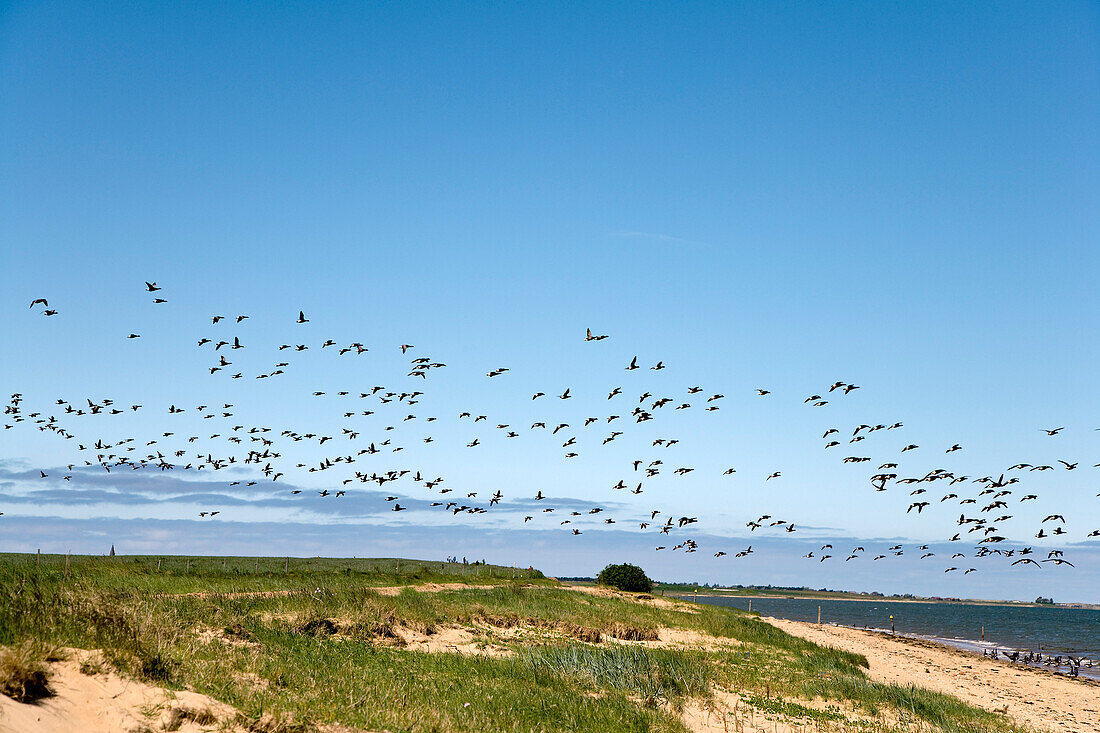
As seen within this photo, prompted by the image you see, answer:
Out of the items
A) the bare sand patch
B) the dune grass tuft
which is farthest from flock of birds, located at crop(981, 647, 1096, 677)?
the dune grass tuft

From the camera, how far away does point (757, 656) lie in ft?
104

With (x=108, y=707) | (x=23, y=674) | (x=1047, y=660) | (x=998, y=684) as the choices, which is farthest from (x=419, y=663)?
(x=1047, y=660)

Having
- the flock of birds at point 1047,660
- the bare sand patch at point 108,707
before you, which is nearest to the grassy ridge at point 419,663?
the bare sand patch at point 108,707

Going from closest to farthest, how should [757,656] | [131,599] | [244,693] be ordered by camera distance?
[244,693] → [131,599] → [757,656]

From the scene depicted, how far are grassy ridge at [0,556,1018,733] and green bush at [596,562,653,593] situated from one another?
3561cm

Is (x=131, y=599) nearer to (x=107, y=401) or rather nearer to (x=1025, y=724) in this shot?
(x=107, y=401)

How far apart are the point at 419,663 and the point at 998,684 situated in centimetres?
3648

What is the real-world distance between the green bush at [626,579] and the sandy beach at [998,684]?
2056 centimetres

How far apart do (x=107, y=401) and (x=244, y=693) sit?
85.6ft

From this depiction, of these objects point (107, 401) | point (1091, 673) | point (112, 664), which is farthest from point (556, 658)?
point (1091, 673)

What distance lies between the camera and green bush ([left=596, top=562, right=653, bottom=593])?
7218 cm

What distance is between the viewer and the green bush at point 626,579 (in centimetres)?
7218

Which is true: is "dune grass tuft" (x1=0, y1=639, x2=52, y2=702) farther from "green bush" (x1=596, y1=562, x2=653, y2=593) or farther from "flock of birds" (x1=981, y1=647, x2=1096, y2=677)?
"green bush" (x1=596, y1=562, x2=653, y2=593)

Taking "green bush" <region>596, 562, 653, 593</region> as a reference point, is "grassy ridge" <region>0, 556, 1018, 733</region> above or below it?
above
